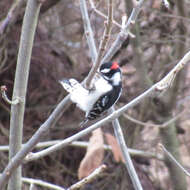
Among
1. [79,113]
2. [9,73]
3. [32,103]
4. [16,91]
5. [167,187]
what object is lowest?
[167,187]

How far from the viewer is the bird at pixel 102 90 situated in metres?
1.87

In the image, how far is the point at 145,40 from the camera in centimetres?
362

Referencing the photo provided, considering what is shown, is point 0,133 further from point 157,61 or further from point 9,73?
point 157,61

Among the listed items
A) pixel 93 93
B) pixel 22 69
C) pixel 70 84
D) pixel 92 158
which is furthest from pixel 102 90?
pixel 92 158

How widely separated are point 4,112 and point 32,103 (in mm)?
303

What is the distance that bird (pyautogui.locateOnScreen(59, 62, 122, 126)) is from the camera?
187 cm

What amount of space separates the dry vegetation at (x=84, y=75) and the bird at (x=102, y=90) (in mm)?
1451

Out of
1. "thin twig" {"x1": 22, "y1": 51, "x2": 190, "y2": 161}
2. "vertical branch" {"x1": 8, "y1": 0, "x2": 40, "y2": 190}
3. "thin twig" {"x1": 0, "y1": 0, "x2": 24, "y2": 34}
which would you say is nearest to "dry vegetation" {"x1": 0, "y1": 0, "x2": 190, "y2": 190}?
"thin twig" {"x1": 0, "y1": 0, "x2": 24, "y2": 34}

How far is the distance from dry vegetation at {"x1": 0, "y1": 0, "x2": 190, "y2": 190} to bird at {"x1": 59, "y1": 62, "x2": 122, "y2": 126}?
1451 mm

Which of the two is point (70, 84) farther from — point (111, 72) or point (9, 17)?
point (9, 17)

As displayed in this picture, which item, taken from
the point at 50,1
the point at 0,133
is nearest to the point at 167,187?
the point at 0,133

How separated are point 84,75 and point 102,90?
1.74 m

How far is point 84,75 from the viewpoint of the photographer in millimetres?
3629

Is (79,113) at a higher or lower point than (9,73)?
lower
